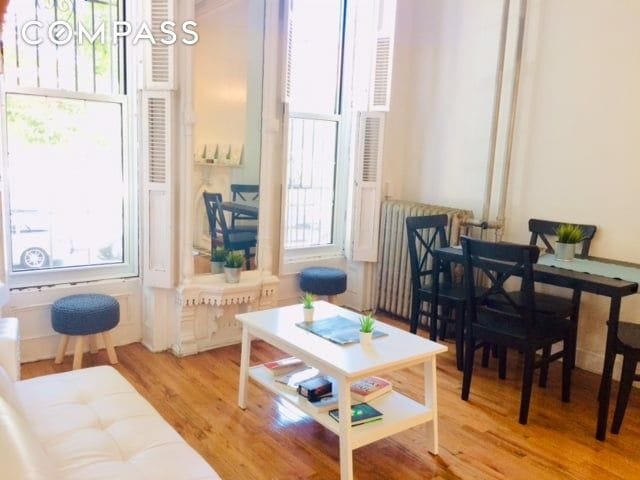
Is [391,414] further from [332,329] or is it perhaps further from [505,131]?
[505,131]

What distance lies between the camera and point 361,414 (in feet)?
7.54

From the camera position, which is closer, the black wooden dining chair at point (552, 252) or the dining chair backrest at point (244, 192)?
the black wooden dining chair at point (552, 252)

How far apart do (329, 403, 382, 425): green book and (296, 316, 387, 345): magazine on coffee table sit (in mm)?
278

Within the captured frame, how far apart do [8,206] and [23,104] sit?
1.97 feet

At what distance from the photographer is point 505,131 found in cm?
393

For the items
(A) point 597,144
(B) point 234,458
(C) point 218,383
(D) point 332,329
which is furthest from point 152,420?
(A) point 597,144

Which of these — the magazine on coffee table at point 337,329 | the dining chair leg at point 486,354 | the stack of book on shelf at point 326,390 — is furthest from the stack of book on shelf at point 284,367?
the dining chair leg at point 486,354

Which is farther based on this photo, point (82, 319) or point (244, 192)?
point (244, 192)

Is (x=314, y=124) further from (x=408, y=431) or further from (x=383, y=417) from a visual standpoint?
(x=383, y=417)

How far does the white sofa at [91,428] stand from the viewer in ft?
5.04

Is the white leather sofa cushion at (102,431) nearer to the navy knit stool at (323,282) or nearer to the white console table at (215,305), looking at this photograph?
the white console table at (215,305)

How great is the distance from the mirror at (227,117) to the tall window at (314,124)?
23.6 inches

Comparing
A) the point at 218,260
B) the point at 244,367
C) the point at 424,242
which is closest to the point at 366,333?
the point at 244,367

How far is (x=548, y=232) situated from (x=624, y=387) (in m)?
1.26
